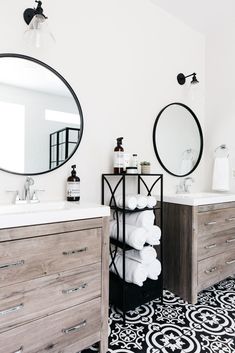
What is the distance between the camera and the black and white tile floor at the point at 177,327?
4.86 feet

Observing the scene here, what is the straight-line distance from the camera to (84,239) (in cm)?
136

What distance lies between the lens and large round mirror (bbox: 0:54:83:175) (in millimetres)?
1604

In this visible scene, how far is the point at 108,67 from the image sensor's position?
80.6 inches

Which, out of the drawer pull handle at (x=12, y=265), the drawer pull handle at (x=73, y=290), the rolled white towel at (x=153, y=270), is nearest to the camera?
the drawer pull handle at (x=12, y=265)

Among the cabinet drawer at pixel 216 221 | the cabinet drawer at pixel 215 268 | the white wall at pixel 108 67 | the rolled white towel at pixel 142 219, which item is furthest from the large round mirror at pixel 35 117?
the cabinet drawer at pixel 215 268

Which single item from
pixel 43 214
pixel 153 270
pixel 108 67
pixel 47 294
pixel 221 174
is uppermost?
pixel 108 67

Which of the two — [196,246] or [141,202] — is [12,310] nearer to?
[141,202]

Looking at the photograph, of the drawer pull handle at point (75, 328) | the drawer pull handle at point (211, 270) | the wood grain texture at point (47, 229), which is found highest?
the wood grain texture at point (47, 229)

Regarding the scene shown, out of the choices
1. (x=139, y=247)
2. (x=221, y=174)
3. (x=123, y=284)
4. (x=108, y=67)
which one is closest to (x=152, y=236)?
(x=139, y=247)

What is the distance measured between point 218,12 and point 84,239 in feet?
8.30

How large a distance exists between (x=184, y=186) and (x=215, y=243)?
2.23ft

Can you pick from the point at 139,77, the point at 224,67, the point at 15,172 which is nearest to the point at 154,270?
the point at 15,172

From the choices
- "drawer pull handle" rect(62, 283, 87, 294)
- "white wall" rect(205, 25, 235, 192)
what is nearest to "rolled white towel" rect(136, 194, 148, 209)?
"drawer pull handle" rect(62, 283, 87, 294)

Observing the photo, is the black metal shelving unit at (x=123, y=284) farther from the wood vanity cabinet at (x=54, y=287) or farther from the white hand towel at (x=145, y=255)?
the wood vanity cabinet at (x=54, y=287)
